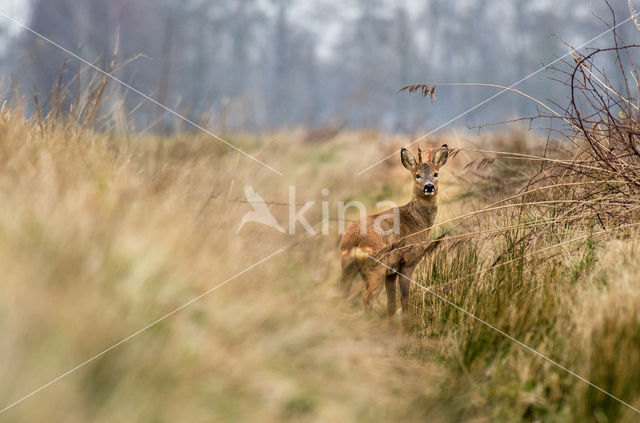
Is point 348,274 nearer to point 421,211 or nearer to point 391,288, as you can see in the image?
point 391,288

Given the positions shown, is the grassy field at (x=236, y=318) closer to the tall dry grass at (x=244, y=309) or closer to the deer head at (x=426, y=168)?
the tall dry grass at (x=244, y=309)

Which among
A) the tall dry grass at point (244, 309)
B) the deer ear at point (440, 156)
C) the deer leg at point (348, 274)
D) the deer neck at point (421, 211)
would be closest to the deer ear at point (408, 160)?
the deer ear at point (440, 156)

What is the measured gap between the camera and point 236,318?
3277mm

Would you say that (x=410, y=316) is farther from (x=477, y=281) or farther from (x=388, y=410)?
(x=388, y=410)

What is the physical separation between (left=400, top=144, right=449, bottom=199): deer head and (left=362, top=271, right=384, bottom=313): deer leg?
919mm

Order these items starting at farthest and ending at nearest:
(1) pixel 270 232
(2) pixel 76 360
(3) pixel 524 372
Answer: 1. (1) pixel 270 232
2. (3) pixel 524 372
3. (2) pixel 76 360

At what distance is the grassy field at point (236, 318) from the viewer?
274 cm

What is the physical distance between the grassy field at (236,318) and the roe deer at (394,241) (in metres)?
0.34

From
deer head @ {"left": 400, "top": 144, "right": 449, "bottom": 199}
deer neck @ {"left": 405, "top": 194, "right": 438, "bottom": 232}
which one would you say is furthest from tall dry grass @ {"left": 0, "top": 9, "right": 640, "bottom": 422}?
deer head @ {"left": 400, "top": 144, "right": 449, "bottom": 199}

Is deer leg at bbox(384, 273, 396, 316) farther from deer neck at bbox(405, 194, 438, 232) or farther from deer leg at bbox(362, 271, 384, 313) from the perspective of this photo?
deer neck at bbox(405, 194, 438, 232)

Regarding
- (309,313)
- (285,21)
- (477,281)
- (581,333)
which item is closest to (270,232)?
(309,313)

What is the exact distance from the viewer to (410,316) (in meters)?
4.49

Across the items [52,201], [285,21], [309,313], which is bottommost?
[309,313]

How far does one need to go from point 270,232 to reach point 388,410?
2.23 metres
